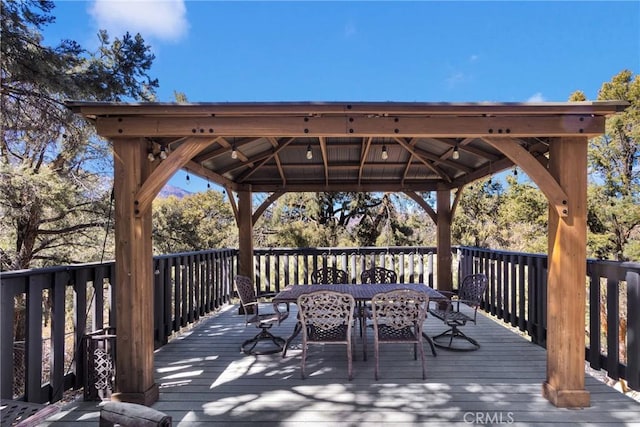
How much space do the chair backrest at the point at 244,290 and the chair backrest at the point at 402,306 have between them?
171 centimetres

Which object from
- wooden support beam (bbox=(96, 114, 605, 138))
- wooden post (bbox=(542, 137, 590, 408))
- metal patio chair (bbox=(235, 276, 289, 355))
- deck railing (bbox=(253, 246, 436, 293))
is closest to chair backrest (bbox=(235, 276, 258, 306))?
metal patio chair (bbox=(235, 276, 289, 355))

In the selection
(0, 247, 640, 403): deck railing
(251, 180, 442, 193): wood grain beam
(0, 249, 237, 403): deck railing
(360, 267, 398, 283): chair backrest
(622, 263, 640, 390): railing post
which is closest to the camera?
(0, 249, 237, 403): deck railing

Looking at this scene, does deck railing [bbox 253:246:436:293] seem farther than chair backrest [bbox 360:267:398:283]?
Yes

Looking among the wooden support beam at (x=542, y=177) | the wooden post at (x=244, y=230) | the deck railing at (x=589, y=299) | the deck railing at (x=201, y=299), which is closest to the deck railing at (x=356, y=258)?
the deck railing at (x=201, y=299)

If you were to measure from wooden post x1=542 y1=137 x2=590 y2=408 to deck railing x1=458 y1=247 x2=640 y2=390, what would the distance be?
113mm

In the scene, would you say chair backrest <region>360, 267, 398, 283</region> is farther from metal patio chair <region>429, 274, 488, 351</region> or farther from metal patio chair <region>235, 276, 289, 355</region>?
metal patio chair <region>235, 276, 289, 355</region>

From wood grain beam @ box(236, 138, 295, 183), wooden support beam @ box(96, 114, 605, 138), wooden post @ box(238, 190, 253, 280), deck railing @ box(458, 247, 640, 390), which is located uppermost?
wood grain beam @ box(236, 138, 295, 183)

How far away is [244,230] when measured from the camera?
651 cm

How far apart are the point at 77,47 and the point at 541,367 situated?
7.51m

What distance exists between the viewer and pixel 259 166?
5645 mm

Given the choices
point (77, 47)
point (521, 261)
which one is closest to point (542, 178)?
point (521, 261)

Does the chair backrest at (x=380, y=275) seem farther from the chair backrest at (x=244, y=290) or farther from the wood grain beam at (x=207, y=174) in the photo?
the wood grain beam at (x=207, y=174)

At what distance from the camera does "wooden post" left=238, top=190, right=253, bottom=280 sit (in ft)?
21.3

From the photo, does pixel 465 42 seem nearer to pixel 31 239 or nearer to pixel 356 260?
pixel 356 260
